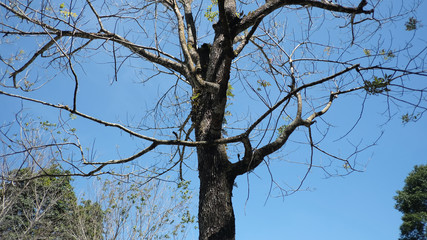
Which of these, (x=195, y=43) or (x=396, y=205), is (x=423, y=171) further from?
(x=195, y=43)

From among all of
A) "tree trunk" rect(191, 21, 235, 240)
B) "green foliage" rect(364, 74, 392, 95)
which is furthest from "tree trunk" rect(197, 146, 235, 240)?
"green foliage" rect(364, 74, 392, 95)

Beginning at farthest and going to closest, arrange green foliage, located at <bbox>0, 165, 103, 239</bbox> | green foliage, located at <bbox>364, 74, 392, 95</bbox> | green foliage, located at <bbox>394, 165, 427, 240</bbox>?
green foliage, located at <bbox>394, 165, 427, 240</bbox>, green foliage, located at <bbox>0, 165, 103, 239</bbox>, green foliage, located at <bbox>364, 74, 392, 95</bbox>

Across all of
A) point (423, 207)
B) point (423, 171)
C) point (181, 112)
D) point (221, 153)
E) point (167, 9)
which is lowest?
point (221, 153)

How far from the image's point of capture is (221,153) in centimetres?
294

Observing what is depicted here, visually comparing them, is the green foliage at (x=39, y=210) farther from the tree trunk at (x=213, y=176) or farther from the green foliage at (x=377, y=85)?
the green foliage at (x=377, y=85)

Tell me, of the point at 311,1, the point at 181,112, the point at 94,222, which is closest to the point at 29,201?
the point at 94,222

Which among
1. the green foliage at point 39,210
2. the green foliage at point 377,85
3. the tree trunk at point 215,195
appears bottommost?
the tree trunk at point 215,195

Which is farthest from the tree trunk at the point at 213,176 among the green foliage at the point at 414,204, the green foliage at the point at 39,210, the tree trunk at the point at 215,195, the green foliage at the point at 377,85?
the green foliage at the point at 414,204

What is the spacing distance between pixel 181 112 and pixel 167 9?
4.65 feet

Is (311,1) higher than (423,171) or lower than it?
lower

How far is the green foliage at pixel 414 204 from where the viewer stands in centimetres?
1683

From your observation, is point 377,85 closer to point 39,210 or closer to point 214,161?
point 214,161

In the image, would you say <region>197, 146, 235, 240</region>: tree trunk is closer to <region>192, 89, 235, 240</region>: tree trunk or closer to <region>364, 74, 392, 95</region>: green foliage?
<region>192, 89, 235, 240</region>: tree trunk

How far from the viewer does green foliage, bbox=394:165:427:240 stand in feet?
55.2
